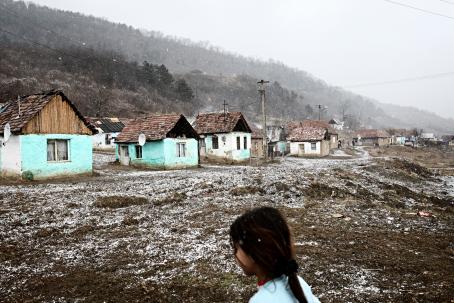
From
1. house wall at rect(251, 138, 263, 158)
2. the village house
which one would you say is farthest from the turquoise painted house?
the village house

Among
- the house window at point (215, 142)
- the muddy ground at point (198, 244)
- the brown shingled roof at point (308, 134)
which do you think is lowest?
the muddy ground at point (198, 244)

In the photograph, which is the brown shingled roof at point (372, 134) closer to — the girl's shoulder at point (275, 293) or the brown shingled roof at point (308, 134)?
the brown shingled roof at point (308, 134)

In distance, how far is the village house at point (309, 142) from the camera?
2122 inches

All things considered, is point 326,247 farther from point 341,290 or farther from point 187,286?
point 187,286

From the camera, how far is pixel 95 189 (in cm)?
1812

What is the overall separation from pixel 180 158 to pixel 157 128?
10.5 ft

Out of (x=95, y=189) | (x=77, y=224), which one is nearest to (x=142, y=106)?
(x=95, y=189)

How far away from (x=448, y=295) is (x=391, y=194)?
1284 cm

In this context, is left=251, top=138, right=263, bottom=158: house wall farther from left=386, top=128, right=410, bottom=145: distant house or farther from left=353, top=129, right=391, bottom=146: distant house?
left=386, top=128, right=410, bottom=145: distant house

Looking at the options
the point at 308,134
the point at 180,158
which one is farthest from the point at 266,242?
the point at 308,134

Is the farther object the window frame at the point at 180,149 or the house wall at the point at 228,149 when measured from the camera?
the house wall at the point at 228,149

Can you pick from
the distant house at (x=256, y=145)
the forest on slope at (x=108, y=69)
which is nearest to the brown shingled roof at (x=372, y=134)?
the forest on slope at (x=108, y=69)

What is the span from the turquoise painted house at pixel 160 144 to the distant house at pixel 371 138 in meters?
77.1

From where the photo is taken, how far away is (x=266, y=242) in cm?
223
